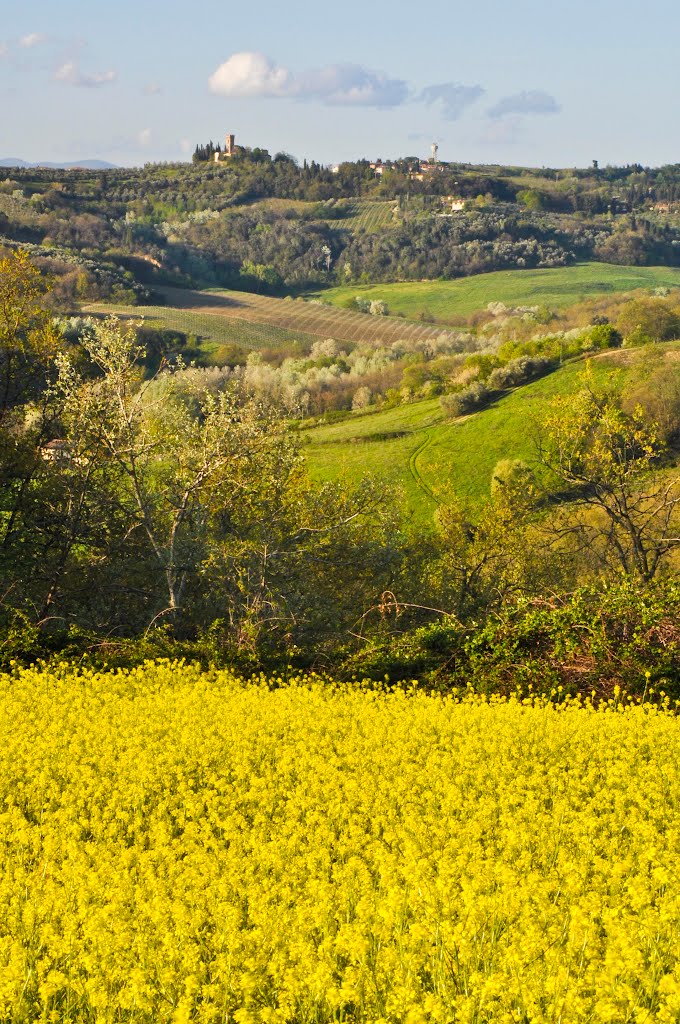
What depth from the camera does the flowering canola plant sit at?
671 cm

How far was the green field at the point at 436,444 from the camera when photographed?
65312mm

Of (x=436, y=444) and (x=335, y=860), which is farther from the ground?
→ (x=335, y=860)

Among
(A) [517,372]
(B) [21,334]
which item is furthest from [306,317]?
(B) [21,334]

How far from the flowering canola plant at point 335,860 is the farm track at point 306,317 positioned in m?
134

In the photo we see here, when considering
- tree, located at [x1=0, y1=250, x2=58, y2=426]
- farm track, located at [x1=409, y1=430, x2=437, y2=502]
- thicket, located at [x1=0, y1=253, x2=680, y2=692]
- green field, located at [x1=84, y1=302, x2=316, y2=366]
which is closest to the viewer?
thicket, located at [x1=0, y1=253, x2=680, y2=692]

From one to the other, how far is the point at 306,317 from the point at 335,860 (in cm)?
15737

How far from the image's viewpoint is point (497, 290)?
607 ft

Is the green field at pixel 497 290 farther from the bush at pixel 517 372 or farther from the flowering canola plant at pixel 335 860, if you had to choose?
the flowering canola plant at pixel 335 860

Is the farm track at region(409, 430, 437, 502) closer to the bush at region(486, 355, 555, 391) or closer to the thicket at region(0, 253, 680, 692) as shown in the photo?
the bush at region(486, 355, 555, 391)

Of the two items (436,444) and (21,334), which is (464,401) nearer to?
(436,444)

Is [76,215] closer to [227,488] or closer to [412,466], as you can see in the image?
[412,466]

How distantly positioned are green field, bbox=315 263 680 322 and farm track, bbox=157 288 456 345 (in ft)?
39.1

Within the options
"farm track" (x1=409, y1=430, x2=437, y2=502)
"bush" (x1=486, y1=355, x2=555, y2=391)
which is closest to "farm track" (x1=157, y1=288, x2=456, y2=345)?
"bush" (x1=486, y1=355, x2=555, y2=391)

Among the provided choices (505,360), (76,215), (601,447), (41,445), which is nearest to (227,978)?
(41,445)
